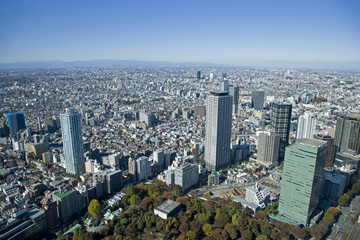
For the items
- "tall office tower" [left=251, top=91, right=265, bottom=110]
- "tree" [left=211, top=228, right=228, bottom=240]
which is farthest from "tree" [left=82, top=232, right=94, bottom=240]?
"tall office tower" [left=251, top=91, right=265, bottom=110]

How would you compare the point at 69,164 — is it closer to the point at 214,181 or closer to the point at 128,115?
the point at 214,181

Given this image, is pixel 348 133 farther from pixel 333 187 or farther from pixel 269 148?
pixel 333 187

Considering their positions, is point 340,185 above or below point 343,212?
above

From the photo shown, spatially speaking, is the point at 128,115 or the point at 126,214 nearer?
the point at 126,214

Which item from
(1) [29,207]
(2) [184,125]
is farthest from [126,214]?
(2) [184,125]

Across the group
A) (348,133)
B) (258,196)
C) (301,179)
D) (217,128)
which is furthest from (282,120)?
(301,179)

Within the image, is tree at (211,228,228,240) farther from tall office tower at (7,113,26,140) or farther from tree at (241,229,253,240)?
tall office tower at (7,113,26,140)

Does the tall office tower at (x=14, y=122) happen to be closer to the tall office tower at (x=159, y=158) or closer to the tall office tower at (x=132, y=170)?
the tall office tower at (x=132, y=170)

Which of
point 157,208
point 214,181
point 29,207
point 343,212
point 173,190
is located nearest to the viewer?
point 29,207
